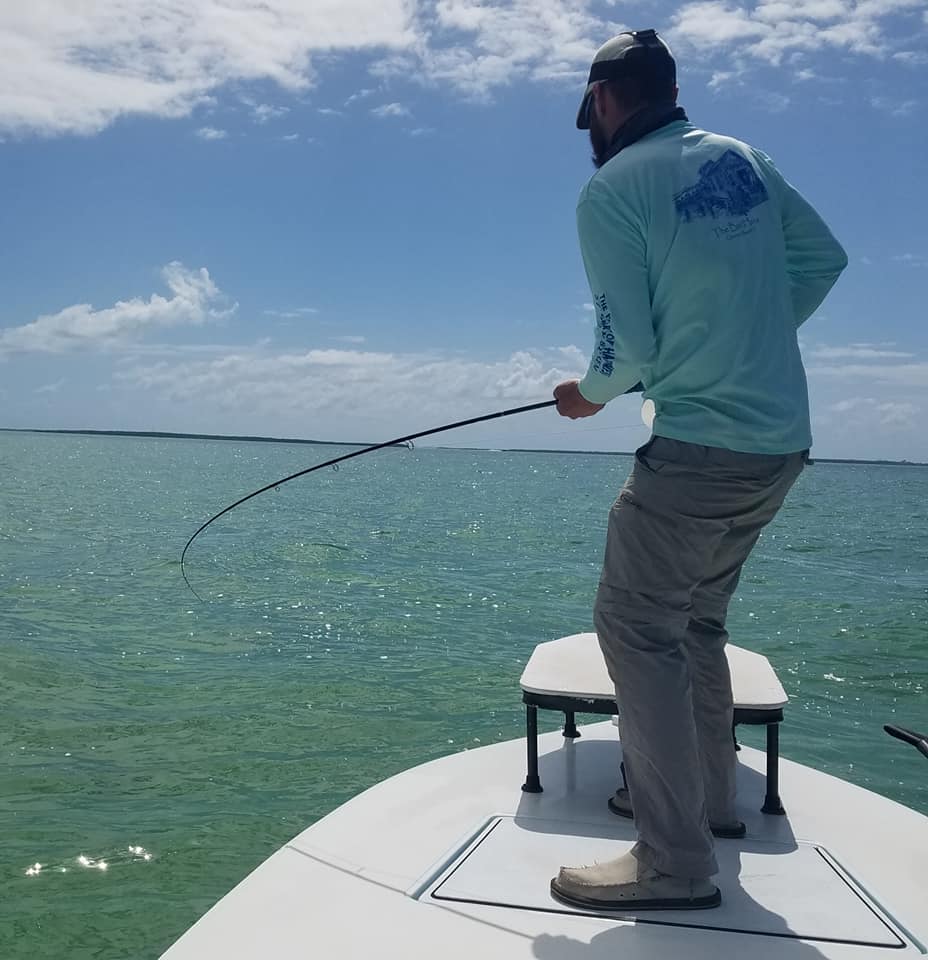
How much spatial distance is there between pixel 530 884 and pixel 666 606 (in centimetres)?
78

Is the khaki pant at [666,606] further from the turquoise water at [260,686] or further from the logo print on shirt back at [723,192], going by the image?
the turquoise water at [260,686]

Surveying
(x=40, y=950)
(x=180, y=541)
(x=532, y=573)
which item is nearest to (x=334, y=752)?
(x=40, y=950)

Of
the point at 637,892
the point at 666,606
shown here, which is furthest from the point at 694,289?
the point at 637,892

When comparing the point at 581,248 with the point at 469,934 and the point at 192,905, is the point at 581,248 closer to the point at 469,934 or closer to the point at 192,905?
the point at 469,934

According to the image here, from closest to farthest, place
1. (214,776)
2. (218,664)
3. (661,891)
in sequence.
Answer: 1. (661,891)
2. (214,776)
3. (218,664)

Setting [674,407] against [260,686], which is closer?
[674,407]

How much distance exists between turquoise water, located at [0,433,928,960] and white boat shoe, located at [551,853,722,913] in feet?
3.34

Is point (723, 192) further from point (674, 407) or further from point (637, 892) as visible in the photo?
point (637, 892)

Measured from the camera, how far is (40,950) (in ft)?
12.1

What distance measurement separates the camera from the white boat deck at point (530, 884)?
2107 millimetres

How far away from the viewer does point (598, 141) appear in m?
2.58

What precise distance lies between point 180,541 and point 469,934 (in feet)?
66.5

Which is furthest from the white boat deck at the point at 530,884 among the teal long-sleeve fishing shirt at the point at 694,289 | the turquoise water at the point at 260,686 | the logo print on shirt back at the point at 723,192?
the logo print on shirt back at the point at 723,192

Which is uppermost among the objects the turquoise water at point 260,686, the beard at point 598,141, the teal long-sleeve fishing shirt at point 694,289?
the beard at point 598,141
